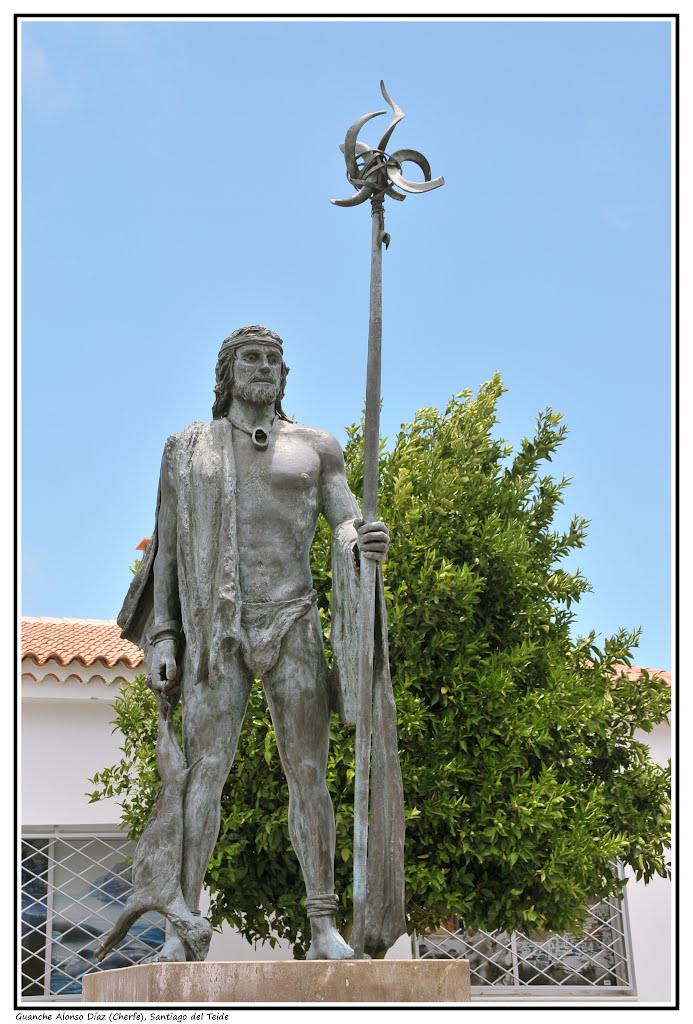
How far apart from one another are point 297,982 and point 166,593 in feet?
6.86

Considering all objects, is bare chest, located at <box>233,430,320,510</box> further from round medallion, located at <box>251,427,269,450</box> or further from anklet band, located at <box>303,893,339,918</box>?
anklet band, located at <box>303,893,339,918</box>

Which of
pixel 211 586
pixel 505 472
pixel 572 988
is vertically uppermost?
pixel 505 472

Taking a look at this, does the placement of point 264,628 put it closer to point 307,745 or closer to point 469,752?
point 307,745

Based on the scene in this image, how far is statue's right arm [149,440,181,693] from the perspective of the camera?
228 inches

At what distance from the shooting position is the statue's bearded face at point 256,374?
19.9 feet

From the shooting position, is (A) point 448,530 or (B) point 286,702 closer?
(B) point 286,702

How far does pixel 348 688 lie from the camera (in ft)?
18.6

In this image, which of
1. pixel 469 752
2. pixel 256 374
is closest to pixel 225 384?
pixel 256 374

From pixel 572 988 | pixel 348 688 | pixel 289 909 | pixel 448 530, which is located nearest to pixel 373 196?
Result: pixel 348 688

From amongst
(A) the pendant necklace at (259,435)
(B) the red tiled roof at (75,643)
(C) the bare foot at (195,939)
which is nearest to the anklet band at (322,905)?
(C) the bare foot at (195,939)

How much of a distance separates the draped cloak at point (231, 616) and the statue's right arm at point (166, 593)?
0.01 meters

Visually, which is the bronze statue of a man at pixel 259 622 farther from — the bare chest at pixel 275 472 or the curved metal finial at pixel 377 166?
the curved metal finial at pixel 377 166
